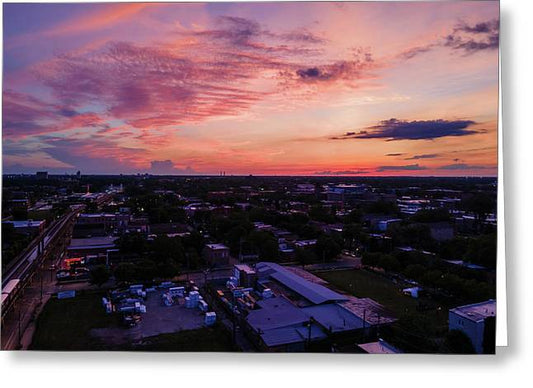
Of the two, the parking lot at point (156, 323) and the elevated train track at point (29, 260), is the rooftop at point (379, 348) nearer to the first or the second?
the parking lot at point (156, 323)

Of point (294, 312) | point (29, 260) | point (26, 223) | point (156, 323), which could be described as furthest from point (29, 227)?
point (294, 312)

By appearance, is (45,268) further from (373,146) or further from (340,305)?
(373,146)

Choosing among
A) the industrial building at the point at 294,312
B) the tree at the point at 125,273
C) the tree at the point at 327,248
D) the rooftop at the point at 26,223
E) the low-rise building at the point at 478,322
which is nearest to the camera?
the low-rise building at the point at 478,322

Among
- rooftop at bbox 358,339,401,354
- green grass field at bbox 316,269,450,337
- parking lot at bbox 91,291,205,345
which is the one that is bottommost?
green grass field at bbox 316,269,450,337

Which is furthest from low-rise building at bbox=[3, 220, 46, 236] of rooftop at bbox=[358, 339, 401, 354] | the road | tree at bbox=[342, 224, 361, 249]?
tree at bbox=[342, 224, 361, 249]

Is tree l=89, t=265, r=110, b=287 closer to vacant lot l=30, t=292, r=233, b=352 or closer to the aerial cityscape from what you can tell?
the aerial cityscape

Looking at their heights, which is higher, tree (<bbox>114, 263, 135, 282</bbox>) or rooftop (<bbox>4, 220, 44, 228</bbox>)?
rooftop (<bbox>4, 220, 44, 228</bbox>)

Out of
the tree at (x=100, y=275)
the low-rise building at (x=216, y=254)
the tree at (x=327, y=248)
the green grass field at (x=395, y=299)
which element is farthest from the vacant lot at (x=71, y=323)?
the tree at (x=327, y=248)

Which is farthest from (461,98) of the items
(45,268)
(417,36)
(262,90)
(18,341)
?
(45,268)
